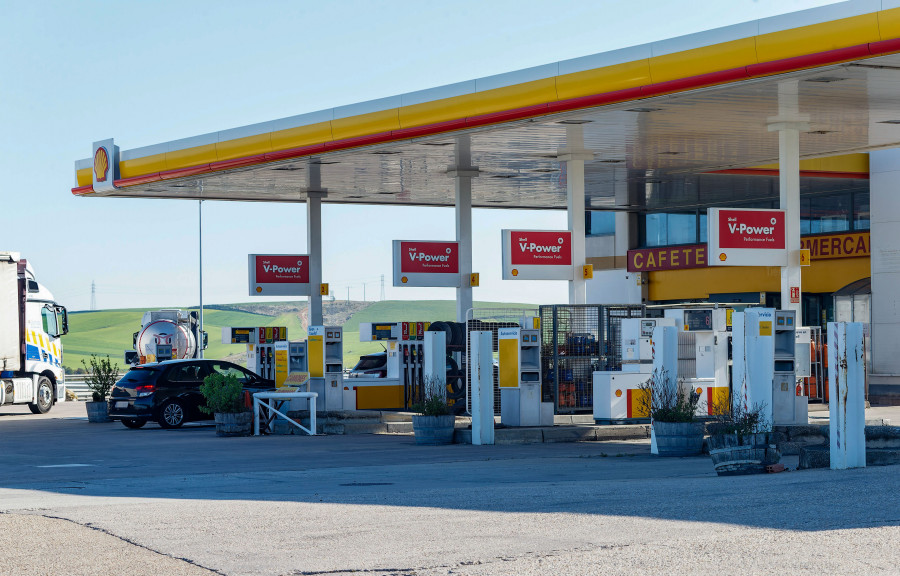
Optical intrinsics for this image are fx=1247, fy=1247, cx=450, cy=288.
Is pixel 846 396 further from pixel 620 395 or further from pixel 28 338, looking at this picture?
pixel 28 338

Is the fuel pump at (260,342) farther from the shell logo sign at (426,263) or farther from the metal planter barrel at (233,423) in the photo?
the metal planter barrel at (233,423)

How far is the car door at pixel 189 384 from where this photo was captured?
2428 centimetres

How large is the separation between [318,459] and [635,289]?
2404 centimetres

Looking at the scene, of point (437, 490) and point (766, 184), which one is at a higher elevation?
point (766, 184)

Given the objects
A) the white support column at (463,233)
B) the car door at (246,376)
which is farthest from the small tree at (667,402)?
the car door at (246,376)

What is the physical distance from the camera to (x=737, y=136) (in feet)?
74.9

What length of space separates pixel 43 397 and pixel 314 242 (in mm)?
8411

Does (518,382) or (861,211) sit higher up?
(861,211)

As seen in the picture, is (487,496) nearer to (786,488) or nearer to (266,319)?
(786,488)

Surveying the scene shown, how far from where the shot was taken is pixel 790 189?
21016mm

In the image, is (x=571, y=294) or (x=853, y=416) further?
(x=571, y=294)

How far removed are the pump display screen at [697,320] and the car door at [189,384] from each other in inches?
374

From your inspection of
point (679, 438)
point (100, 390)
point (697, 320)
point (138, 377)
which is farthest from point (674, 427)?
point (100, 390)


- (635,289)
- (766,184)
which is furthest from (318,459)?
(635,289)
